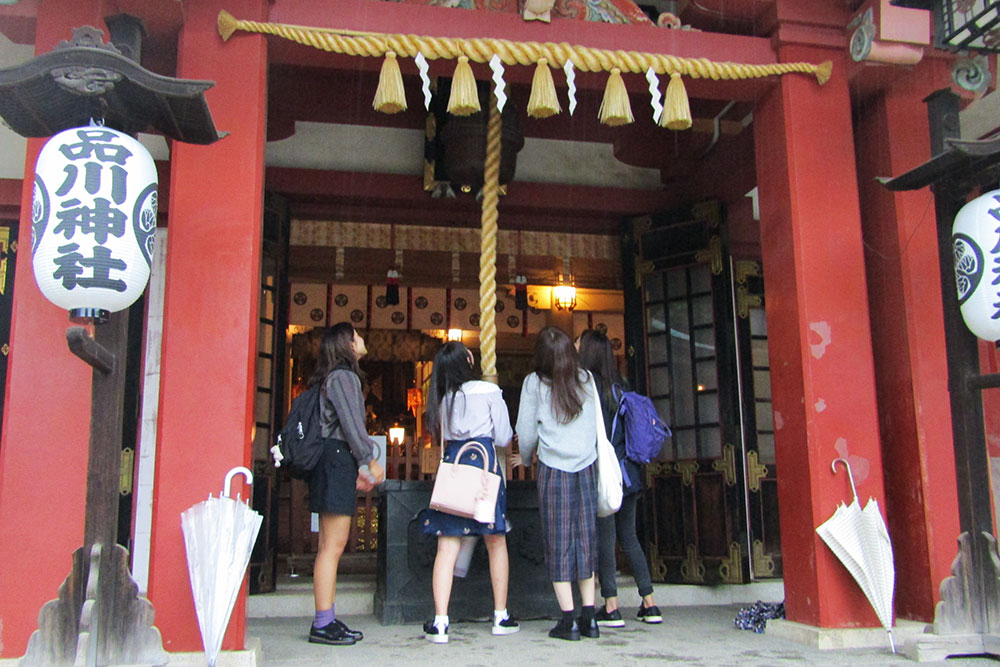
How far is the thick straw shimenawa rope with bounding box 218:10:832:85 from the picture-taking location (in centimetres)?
433

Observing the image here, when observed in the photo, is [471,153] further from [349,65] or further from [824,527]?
[824,527]

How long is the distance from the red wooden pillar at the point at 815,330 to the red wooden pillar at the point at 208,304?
2847 millimetres

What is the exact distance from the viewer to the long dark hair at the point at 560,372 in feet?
14.5

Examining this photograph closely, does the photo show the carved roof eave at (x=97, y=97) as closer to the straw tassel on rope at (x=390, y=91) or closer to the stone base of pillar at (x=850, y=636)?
the straw tassel on rope at (x=390, y=91)

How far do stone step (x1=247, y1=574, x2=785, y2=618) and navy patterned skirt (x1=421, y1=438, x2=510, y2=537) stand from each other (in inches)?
61.8

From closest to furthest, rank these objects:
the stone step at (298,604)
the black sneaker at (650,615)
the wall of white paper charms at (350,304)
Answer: the black sneaker at (650,615)
the stone step at (298,604)
the wall of white paper charms at (350,304)

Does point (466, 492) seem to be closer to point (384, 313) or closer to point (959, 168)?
point (959, 168)

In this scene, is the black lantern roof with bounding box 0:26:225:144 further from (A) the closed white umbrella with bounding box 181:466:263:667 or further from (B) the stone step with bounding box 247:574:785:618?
(B) the stone step with bounding box 247:574:785:618

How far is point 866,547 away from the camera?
428 cm

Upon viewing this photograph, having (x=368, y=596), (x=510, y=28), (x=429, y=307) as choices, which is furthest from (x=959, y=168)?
(x=429, y=307)

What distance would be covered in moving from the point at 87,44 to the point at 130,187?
23.7 inches

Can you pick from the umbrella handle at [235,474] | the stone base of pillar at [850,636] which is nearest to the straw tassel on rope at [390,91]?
the umbrella handle at [235,474]

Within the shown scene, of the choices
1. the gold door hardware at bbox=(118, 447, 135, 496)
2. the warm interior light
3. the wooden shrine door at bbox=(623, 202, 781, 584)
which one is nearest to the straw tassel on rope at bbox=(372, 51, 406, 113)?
the gold door hardware at bbox=(118, 447, 135, 496)

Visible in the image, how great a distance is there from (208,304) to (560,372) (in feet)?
5.87
